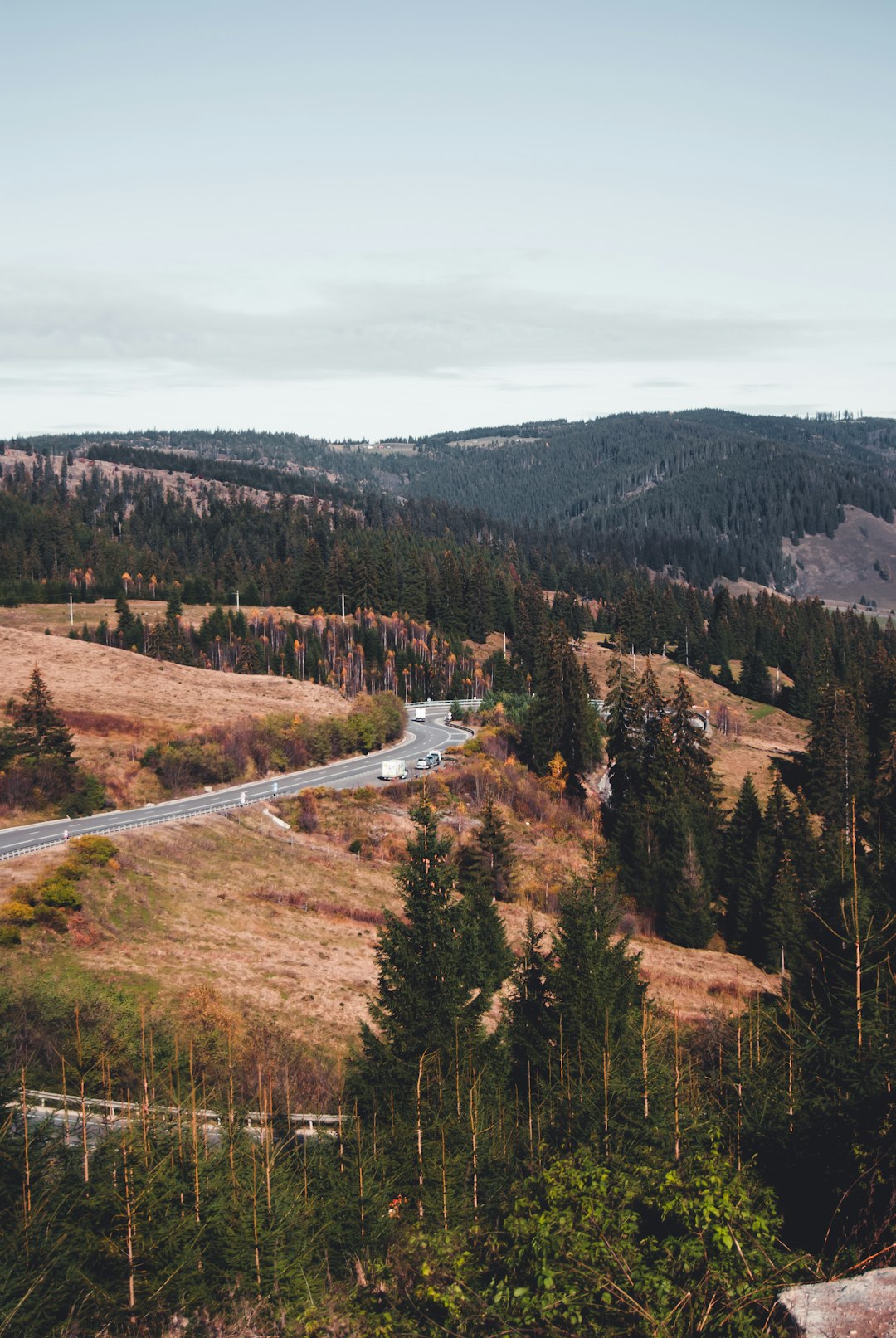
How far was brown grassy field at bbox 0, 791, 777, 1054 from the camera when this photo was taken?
34781 millimetres

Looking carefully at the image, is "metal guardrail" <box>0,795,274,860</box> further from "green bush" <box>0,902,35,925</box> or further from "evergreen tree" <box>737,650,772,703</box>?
"evergreen tree" <box>737,650,772,703</box>

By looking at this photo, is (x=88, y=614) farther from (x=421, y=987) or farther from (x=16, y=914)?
(x=421, y=987)

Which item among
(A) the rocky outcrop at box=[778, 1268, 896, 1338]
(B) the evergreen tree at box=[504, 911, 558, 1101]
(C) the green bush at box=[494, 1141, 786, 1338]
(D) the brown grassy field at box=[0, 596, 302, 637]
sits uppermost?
(A) the rocky outcrop at box=[778, 1268, 896, 1338]

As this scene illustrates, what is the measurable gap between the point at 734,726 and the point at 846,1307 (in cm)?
12533

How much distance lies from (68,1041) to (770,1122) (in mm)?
19499

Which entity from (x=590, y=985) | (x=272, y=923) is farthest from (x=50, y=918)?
(x=590, y=985)

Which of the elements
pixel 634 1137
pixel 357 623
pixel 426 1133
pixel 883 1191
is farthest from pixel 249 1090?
pixel 357 623

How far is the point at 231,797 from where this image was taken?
208 ft

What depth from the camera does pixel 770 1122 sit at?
16.7m

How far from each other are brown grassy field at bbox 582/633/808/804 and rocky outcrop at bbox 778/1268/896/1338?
8128 centimetres

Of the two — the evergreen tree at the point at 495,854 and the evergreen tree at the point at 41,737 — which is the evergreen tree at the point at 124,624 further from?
the evergreen tree at the point at 495,854

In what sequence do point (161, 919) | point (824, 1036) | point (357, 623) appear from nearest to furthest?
point (824, 1036)
point (161, 919)
point (357, 623)

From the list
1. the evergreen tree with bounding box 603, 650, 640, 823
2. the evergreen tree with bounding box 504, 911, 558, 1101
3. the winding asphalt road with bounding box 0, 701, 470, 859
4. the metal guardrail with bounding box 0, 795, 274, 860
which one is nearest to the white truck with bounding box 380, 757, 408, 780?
the winding asphalt road with bounding box 0, 701, 470, 859

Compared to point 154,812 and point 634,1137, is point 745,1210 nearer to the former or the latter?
point 634,1137
